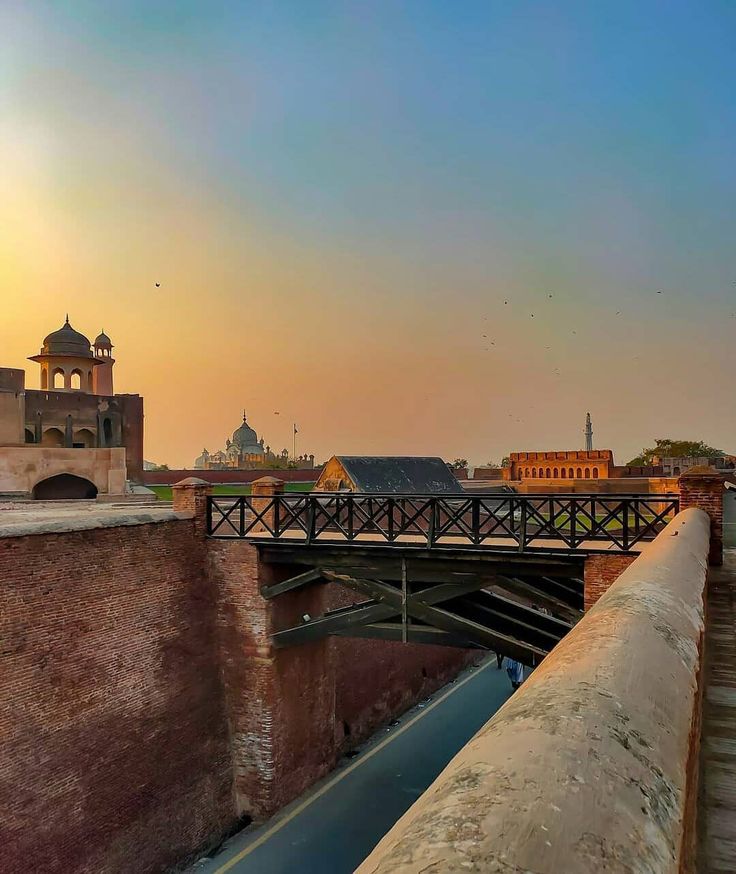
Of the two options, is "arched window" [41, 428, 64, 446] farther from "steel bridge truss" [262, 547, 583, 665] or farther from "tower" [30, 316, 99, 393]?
"steel bridge truss" [262, 547, 583, 665]

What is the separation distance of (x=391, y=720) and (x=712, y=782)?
15.5 meters

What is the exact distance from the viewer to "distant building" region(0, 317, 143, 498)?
79.8 feet

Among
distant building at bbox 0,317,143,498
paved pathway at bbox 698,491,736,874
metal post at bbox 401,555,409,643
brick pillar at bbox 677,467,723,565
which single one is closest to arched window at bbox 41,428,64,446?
distant building at bbox 0,317,143,498

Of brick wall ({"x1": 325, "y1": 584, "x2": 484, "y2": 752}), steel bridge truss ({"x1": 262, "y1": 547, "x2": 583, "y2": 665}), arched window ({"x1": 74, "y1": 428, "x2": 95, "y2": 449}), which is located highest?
arched window ({"x1": 74, "y1": 428, "x2": 95, "y2": 449})

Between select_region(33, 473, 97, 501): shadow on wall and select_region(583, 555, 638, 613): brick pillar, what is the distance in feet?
78.7

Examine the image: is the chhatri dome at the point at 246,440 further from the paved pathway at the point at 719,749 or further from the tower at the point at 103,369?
the paved pathway at the point at 719,749

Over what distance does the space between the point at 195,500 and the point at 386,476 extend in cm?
988

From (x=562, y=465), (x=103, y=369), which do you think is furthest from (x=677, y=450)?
(x=103, y=369)

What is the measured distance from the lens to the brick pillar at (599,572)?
30.9ft

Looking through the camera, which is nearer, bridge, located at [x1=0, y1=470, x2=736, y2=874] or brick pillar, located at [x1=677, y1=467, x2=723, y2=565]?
bridge, located at [x1=0, y1=470, x2=736, y2=874]

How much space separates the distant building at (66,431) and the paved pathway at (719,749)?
24107 mm

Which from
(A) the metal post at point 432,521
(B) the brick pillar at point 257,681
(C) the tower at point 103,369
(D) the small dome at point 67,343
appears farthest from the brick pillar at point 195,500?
(C) the tower at point 103,369

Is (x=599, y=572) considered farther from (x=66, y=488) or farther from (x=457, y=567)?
(x=66, y=488)

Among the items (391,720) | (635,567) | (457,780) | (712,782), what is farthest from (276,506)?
(457,780)
